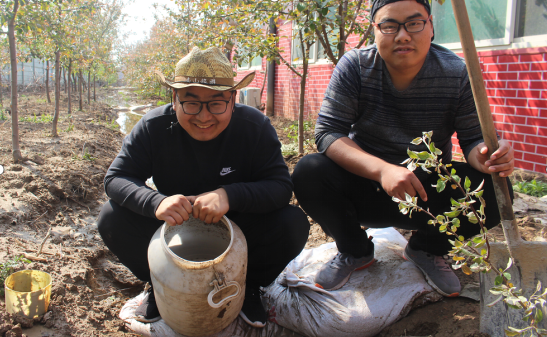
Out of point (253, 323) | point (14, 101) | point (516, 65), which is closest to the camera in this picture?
point (253, 323)

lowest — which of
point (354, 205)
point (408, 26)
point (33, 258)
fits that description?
point (33, 258)

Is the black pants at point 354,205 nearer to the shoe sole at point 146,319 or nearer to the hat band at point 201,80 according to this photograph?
the hat band at point 201,80

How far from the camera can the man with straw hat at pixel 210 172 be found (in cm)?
180

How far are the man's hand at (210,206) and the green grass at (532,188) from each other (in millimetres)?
2781

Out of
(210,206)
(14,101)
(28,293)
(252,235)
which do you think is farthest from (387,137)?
(14,101)

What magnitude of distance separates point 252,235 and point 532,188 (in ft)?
8.70

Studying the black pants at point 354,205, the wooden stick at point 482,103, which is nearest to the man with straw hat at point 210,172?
the black pants at point 354,205

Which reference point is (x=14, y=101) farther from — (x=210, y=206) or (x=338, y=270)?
(x=338, y=270)

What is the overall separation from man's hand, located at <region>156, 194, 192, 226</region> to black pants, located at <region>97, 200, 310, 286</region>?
1.07 ft

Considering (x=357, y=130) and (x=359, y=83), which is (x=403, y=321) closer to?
(x=357, y=130)

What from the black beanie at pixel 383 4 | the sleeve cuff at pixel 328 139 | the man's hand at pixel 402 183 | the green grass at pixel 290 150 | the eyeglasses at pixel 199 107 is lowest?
the green grass at pixel 290 150

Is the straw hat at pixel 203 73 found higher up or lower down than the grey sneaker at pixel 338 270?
higher up

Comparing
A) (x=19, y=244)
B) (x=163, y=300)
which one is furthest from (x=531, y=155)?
(x=19, y=244)

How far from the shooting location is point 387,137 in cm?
194
